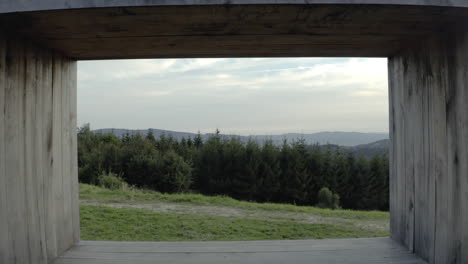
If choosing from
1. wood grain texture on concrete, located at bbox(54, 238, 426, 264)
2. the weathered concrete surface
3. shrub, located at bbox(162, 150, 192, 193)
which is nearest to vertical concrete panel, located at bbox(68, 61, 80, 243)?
wood grain texture on concrete, located at bbox(54, 238, 426, 264)

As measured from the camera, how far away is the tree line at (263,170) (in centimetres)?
1423

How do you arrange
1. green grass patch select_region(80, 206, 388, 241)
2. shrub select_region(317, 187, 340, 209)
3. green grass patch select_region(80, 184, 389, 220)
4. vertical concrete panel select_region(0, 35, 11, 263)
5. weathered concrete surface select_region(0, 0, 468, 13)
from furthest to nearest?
shrub select_region(317, 187, 340, 209), green grass patch select_region(80, 184, 389, 220), green grass patch select_region(80, 206, 388, 241), vertical concrete panel select_region(0, 35, 11, 263), weathered concrete surface select_region(0, 0, 468, 13)

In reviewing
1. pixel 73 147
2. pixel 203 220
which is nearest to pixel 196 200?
pixel 203 220

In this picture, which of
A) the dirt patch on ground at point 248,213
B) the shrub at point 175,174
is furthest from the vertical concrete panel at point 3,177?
the shrub at point 175,174

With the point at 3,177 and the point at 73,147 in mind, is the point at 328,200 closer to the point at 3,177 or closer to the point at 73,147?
the point at 73,147

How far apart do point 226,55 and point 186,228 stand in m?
3.93

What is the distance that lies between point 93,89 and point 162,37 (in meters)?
8.96

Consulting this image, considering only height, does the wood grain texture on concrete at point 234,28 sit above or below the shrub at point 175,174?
A: above

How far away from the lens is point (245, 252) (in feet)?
7.52

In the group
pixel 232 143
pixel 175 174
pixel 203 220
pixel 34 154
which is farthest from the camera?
pixel 232 143

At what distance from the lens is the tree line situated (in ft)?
46.7

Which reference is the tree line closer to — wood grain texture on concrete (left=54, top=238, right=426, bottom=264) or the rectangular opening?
the rectangular opening

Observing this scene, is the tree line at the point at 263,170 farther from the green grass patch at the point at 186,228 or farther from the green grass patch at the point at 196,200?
the green grass patch at the point at 186,228

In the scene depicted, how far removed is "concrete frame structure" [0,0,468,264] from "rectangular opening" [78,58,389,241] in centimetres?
498
